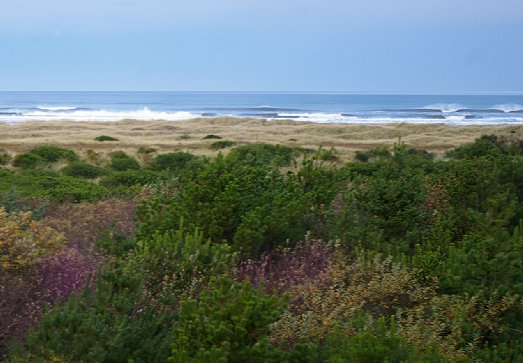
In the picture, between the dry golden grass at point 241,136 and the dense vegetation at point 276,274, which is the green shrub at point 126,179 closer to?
the dense vegetation at point 276,274

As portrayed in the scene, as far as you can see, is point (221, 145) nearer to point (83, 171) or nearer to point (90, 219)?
point (83, 171)

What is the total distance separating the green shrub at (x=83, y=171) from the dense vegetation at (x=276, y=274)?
1038 centimetres

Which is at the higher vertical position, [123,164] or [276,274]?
[276,274]

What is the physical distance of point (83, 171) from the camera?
2083cm

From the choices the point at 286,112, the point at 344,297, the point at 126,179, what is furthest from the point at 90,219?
the point at 286,112

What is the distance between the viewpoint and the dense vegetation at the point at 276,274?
16.5 ft

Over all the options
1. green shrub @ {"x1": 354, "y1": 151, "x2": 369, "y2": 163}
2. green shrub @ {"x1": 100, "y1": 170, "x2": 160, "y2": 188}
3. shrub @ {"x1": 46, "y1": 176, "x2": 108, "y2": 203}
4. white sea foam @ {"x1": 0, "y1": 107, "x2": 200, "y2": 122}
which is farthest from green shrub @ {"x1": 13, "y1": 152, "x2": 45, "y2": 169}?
white sea foam @ {"x1": 0, "y1": 107, "x2": 200, "y2": 122}

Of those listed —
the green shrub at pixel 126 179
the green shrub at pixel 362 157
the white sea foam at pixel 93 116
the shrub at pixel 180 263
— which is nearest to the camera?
the shrub at pixel 180 263

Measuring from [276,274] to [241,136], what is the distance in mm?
33636

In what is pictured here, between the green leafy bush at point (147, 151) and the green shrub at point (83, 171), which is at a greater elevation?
the green shrub at point (83, 171)

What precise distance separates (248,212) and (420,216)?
8.18ft

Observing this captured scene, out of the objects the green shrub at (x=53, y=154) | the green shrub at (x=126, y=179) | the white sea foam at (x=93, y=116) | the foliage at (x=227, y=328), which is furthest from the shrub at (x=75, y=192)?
the white sea foam at (x=93, y=116)

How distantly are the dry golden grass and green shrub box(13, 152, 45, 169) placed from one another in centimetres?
416

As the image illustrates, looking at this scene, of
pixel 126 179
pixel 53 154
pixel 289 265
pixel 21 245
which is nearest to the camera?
pixel 21 245
